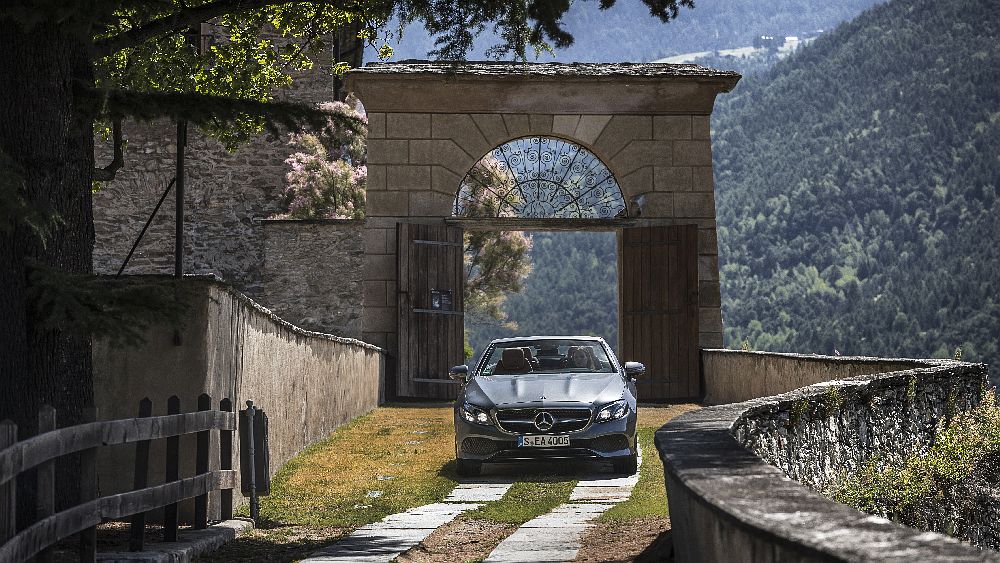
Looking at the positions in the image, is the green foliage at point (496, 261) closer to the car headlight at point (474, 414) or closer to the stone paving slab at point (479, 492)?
the car headlight at point (474, 414)

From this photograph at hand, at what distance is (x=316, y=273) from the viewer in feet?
85.3

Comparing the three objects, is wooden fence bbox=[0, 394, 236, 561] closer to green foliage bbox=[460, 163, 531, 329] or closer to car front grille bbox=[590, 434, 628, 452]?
car front grille bbox=[590, 434, 628, 452]

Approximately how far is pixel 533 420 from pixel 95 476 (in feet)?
18.4

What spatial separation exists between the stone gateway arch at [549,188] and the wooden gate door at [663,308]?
0.7 inches

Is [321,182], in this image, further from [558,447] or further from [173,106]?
[173,106]

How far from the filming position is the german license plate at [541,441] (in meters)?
11.5

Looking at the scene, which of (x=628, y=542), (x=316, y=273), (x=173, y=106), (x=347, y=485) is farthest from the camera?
(x=316, y=273)

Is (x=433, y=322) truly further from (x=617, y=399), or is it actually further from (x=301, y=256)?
(x=617, y=399)

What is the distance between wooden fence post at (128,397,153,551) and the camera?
7.02m

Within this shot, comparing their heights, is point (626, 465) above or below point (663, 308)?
below

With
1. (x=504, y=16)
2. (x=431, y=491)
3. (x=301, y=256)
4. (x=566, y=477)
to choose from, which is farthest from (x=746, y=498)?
(x=301, y=256)

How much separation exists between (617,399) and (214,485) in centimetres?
423

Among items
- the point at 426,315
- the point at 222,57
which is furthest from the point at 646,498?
the point at 426,315

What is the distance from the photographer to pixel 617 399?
11.6m
